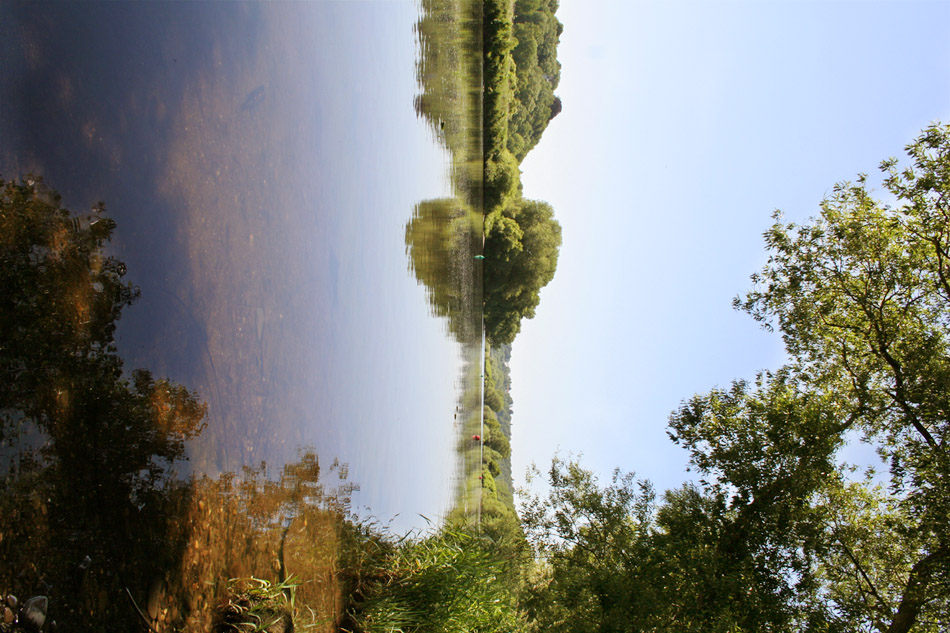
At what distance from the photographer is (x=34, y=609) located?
2.50m

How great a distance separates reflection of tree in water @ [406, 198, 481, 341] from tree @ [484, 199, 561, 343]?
292cm

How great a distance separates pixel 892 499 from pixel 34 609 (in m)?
12.4

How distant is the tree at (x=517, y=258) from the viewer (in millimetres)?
22548

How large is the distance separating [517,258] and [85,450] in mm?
21030

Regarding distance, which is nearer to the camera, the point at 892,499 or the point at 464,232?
the point at 892,499

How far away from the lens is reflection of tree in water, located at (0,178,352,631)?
2.54m

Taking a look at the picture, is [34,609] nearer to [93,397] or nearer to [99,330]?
[93,397]

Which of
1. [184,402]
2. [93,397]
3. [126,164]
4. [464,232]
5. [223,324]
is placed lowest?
[93,397]

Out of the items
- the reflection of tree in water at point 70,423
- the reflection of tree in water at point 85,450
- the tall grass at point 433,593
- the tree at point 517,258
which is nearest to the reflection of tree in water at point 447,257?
the tree at point 517,258

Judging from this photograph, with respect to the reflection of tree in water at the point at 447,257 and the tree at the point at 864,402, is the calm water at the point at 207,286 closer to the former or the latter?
the reflection of tree in water at the point at 447,257

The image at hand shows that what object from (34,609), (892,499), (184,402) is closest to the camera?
(34,609)

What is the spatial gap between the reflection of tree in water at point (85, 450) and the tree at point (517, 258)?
1926cm

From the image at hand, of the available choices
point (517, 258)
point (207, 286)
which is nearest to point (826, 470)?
point (207, 286)

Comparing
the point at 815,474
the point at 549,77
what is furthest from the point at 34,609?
the point at 549,77
